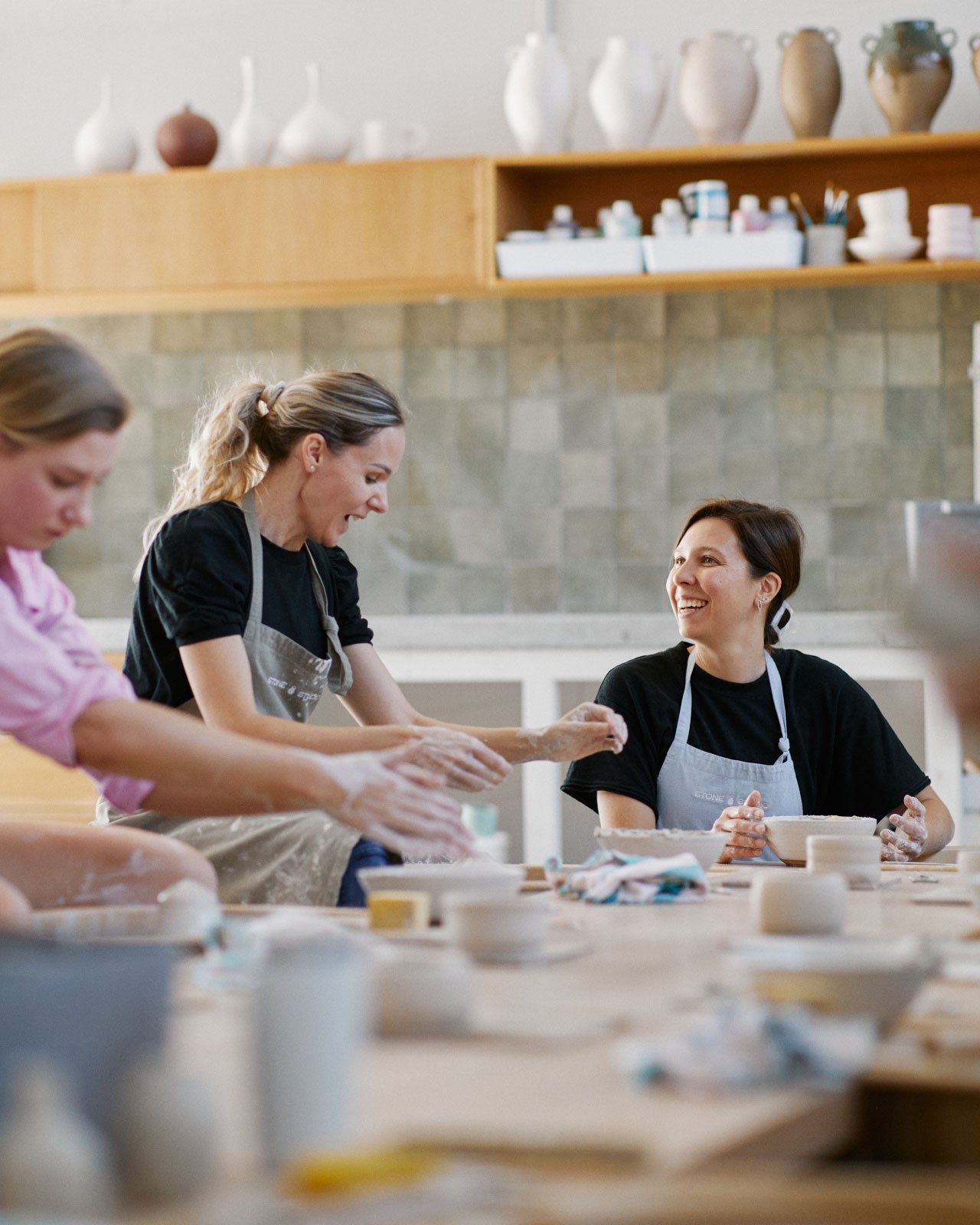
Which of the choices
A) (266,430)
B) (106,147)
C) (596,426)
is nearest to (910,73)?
(596,426)

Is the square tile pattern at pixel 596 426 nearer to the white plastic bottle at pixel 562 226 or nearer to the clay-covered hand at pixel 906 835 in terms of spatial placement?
the white plastic bottle at pixel 562 226

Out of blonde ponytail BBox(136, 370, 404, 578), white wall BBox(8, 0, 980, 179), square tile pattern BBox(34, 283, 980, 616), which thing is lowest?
blonde ponytail BBox(136, 370, 404, 578)

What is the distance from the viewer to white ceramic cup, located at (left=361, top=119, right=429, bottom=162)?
184 inches

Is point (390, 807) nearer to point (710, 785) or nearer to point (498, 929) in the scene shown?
point (498, 929)

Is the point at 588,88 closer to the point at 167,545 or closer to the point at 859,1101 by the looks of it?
the point at 167,545

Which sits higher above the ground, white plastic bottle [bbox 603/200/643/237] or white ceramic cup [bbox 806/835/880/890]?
white plastic bottle [bbox 603/200/643/237]

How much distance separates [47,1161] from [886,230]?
4064mm

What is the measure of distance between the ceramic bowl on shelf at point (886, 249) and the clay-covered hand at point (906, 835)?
7.17ft

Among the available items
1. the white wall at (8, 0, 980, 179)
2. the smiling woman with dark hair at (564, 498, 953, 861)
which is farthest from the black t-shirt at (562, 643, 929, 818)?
the white wall at (8, 0, 980, 179)

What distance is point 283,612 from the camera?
270 centimetres

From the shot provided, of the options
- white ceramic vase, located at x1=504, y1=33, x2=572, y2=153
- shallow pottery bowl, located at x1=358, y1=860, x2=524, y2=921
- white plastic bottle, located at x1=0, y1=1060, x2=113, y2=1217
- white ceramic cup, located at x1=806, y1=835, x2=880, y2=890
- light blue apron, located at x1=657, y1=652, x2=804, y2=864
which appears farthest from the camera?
white ceramic vase, located at x1=504, y1=33, x2=572, y2=153

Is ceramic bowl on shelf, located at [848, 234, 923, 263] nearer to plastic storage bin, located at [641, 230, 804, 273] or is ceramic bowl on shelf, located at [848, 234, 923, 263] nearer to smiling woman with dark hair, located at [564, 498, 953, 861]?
plastic storage bin, located at [641, 230, 804, 273]

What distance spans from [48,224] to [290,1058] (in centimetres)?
444

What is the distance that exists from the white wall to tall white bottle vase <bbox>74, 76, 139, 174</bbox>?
1.12 ft
